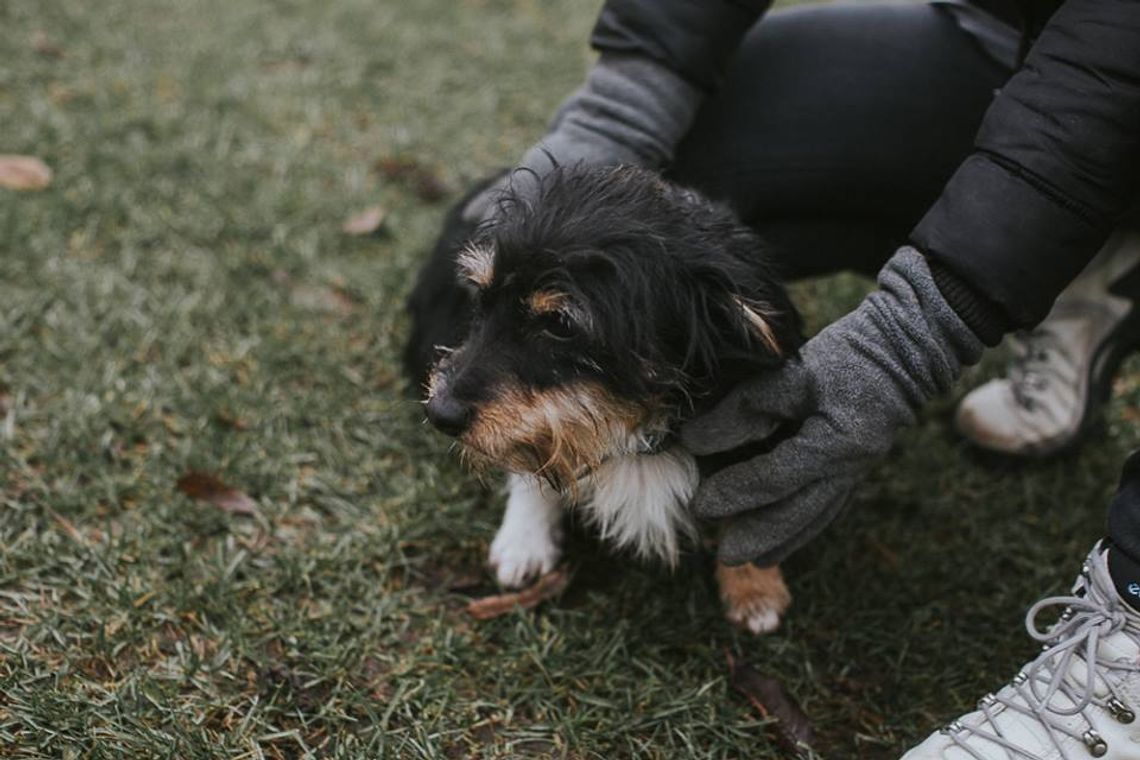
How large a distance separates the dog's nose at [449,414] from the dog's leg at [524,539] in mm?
504

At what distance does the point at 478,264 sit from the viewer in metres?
2.37

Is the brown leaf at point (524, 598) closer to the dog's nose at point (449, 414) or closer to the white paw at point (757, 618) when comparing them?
the white paw at point (757, 618)

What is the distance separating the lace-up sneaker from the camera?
3.12 m

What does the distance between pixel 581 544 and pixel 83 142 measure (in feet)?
9.69

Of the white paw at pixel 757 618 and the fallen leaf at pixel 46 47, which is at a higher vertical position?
the white paw at pixel 757 618

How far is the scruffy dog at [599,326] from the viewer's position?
2.23 m

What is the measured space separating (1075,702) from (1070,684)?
4cm

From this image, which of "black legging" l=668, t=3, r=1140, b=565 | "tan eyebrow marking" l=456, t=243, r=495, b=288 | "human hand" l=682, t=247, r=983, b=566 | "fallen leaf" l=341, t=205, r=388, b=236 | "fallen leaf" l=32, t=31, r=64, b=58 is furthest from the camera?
"fallen leaf" l=32, t=31, r=64, b=58

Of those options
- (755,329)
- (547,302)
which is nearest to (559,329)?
(547,302)

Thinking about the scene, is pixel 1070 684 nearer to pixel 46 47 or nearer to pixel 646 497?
pixel 646 497

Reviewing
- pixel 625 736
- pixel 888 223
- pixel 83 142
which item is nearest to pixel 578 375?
pixel 625 736

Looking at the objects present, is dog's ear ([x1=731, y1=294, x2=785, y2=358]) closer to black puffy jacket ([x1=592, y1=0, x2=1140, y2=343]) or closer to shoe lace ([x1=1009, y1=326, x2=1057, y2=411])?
black puffy jacket ([x1=592, y1=0, x2=1140, y2=343])

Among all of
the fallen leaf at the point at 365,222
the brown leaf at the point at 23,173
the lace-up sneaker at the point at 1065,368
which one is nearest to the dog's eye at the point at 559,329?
the lace-up sneaker at the point at 1065,368

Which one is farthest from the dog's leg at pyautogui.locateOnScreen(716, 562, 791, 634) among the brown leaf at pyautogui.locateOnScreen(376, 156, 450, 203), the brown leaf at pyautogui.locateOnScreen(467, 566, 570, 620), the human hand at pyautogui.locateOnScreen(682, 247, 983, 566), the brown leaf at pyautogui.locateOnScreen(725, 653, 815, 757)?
the brown leaf at pyautogui.locateOnScreen(376, 156, 450, 203)
